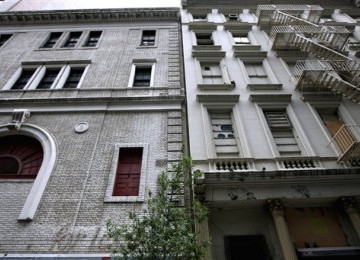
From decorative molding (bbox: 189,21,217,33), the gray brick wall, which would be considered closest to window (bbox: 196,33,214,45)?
decorative molding (bbox: 189,21,217,33)

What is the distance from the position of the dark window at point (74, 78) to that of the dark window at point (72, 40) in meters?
3.36

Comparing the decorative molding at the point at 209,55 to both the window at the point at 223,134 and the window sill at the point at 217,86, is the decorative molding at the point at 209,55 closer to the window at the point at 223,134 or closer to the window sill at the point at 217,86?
the window sill at the point at 217,86

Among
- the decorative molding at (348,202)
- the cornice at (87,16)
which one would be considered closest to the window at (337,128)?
the decorative molding at (348,202)

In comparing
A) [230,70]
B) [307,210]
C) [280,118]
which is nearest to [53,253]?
[307,210]

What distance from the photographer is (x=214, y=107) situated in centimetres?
1269

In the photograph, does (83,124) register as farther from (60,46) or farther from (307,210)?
(307,210)

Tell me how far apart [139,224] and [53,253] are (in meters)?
3.67

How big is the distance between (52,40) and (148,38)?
261 inches

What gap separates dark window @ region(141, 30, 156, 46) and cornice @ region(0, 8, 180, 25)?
1467mm

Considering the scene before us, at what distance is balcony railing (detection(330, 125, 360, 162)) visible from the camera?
9.70 meters

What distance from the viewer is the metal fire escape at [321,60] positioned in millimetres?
11015

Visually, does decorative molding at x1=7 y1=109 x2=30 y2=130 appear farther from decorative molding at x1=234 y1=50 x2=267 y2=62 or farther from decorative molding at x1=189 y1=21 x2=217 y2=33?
decorative molding at x1=189 y1=21 x2=217 y2=33

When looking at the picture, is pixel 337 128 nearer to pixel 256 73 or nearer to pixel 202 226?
pixel 256 73

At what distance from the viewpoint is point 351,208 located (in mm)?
9078
